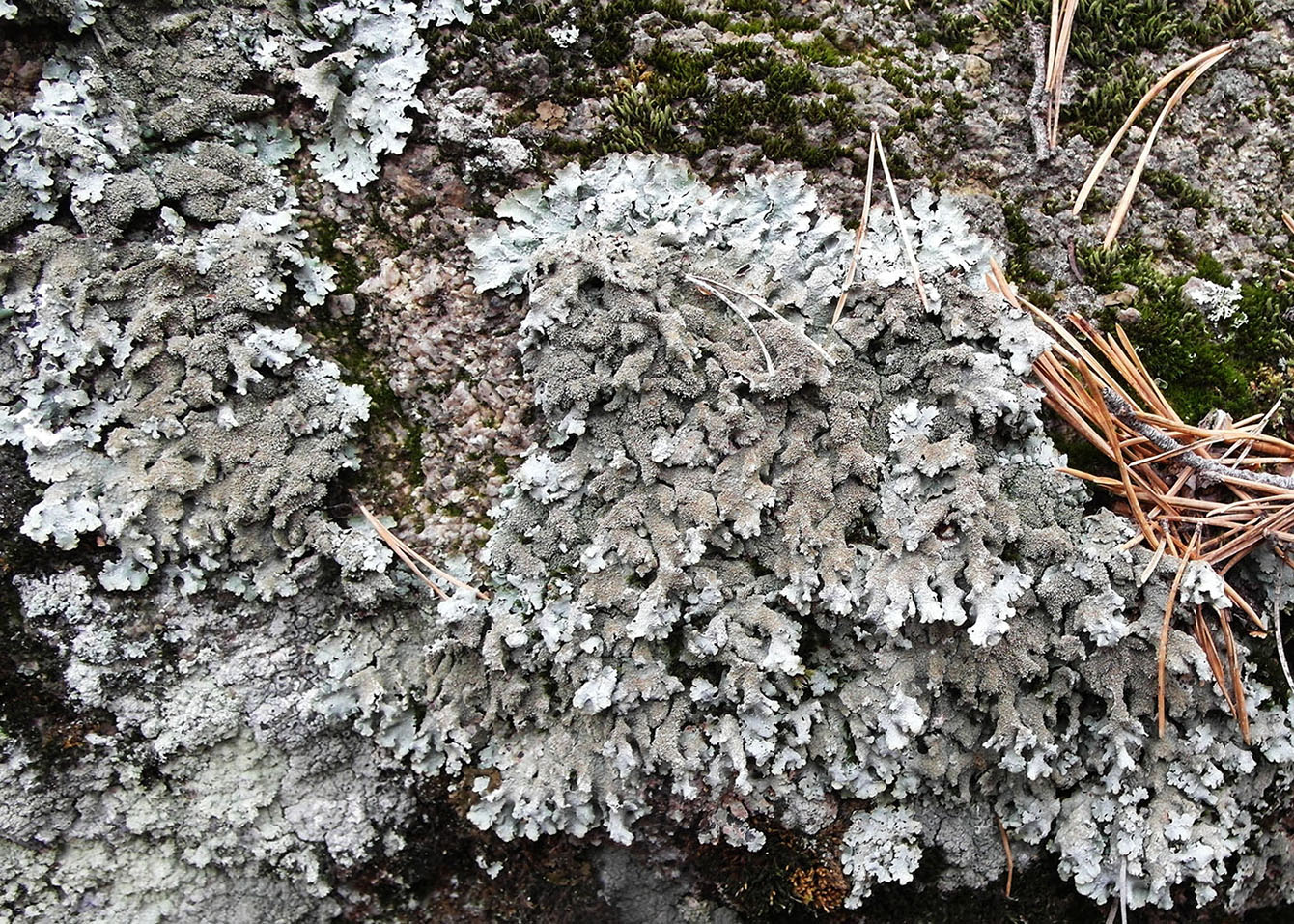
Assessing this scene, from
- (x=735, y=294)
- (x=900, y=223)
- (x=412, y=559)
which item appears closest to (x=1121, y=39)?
(x=900, y=223)

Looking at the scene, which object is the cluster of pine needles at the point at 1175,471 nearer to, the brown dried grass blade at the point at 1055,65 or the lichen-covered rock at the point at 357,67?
the brown dried grass blade at the point at 1055,65

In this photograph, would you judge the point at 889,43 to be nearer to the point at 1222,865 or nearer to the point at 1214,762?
the point at 1214,762

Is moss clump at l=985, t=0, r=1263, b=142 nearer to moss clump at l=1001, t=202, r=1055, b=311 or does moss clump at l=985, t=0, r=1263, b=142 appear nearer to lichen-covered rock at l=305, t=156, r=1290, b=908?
moss clump at l=1001, t=202, r=1055, b=311

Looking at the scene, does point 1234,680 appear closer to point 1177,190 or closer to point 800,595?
point 800,595

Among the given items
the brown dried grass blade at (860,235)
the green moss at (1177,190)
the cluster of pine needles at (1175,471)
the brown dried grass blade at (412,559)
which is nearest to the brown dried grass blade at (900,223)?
the brown dried grass blade at (860,235)

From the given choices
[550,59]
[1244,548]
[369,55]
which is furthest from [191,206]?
[1244,548]
